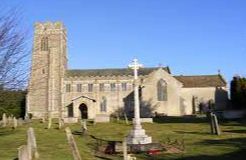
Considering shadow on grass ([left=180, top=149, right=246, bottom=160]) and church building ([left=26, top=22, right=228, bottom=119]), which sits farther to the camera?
church building ([left=26, top=22, right=228, bottom=119])

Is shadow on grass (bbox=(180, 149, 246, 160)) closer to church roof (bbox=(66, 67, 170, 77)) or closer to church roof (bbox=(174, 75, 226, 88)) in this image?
church roof (bbox=(174, 75, 226, 88))

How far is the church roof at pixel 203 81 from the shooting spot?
247 ft

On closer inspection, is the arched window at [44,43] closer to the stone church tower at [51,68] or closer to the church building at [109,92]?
the stone church tower at [51,68]

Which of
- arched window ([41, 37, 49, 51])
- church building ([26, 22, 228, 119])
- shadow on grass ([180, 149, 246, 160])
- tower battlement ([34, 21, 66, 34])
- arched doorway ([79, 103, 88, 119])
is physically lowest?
shadow on grass ([180, 149, 246, 160])

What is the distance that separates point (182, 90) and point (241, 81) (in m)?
10.7

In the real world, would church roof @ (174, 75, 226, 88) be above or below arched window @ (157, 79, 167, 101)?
above

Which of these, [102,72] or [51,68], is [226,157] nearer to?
[51,68]

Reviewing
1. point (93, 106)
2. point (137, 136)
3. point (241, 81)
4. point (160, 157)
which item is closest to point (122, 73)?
point (93, 106)

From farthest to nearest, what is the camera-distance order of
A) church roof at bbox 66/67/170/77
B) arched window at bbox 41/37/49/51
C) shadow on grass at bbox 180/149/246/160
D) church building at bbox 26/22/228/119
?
arched window at bbox 41/37/49/51 < church roof at bbox 66/67/170/77 < church building at bbox 26/22/228/119 < shadow on grass at bbox 180/149/246/160

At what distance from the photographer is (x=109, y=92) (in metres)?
75.9

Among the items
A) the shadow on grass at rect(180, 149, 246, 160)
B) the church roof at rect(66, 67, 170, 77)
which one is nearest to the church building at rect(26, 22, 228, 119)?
the church roof at rect(66, 67, 170, 77)

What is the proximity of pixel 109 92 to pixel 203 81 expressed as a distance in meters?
16.5

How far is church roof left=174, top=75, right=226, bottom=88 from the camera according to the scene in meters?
75.3

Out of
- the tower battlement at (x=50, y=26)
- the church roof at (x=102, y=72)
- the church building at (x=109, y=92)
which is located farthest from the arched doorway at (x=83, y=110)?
the tower battlement at (x=50, y=26)
